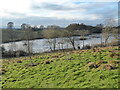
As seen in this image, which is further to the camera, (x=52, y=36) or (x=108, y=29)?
(x=52, y=36)

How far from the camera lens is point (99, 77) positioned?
8508 millimetres

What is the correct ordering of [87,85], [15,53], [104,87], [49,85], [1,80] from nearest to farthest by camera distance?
[104,87] < [87,85] < [49,85] < [1,80] < [15,53]

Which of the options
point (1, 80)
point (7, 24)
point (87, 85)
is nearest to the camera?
point (87, 85)

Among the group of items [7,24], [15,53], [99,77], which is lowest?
[15,53]

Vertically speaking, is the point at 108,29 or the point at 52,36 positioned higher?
the point at 108,29

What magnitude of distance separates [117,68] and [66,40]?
147ft

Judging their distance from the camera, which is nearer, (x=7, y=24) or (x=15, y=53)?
(x=15, y=53)

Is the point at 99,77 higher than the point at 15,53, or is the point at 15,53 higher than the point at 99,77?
the point at 99,77

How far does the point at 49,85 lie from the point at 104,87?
12.4 feet

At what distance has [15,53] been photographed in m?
48.2

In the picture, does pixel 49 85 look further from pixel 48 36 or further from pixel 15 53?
pixel 48 36

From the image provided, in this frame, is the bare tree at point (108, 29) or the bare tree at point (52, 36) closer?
the bare tree at point (108, 29)

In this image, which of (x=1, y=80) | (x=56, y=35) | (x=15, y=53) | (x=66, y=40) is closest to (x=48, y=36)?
(x=56, y=35)

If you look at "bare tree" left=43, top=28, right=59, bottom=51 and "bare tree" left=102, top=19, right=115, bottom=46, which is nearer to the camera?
"bare tree" left=102, top=19, right=115, bottom=46
